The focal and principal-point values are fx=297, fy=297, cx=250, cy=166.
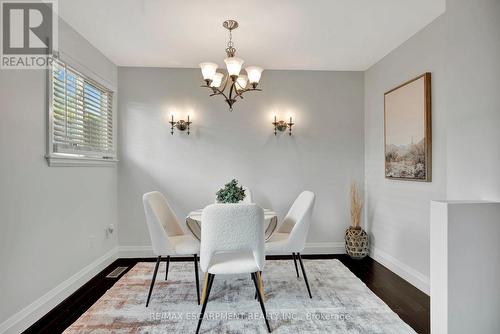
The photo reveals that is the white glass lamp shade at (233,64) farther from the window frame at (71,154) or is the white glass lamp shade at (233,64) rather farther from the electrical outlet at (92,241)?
the electrical outlet at (92,241)

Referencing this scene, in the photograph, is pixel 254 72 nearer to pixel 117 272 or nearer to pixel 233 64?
pixel 233 64

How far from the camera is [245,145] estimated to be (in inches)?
156

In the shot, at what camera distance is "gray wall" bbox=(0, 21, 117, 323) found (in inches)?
77.5

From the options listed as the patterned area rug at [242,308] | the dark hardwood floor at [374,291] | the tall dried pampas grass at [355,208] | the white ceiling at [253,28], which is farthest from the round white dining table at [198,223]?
the white ceiling at [253,28]

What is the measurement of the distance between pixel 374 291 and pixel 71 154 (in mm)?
3087

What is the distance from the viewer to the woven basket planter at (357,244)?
366cm

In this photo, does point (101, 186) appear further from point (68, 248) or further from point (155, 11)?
point (155, 11)

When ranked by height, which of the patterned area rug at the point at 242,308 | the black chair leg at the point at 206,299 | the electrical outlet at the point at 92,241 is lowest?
the patterned area rug at the point at 242,308

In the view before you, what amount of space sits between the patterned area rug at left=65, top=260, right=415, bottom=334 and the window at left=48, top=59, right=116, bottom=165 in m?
1.31

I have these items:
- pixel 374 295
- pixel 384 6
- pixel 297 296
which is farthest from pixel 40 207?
pixel 384 6

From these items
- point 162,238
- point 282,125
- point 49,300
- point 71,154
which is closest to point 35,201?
point 71,154

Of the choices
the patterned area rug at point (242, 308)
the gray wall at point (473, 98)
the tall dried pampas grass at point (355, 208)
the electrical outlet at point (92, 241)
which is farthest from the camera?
the tall dried pampas grass at point (355, 208)

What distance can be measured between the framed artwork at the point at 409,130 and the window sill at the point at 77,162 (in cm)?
321

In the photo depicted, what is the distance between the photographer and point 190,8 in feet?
7.84
